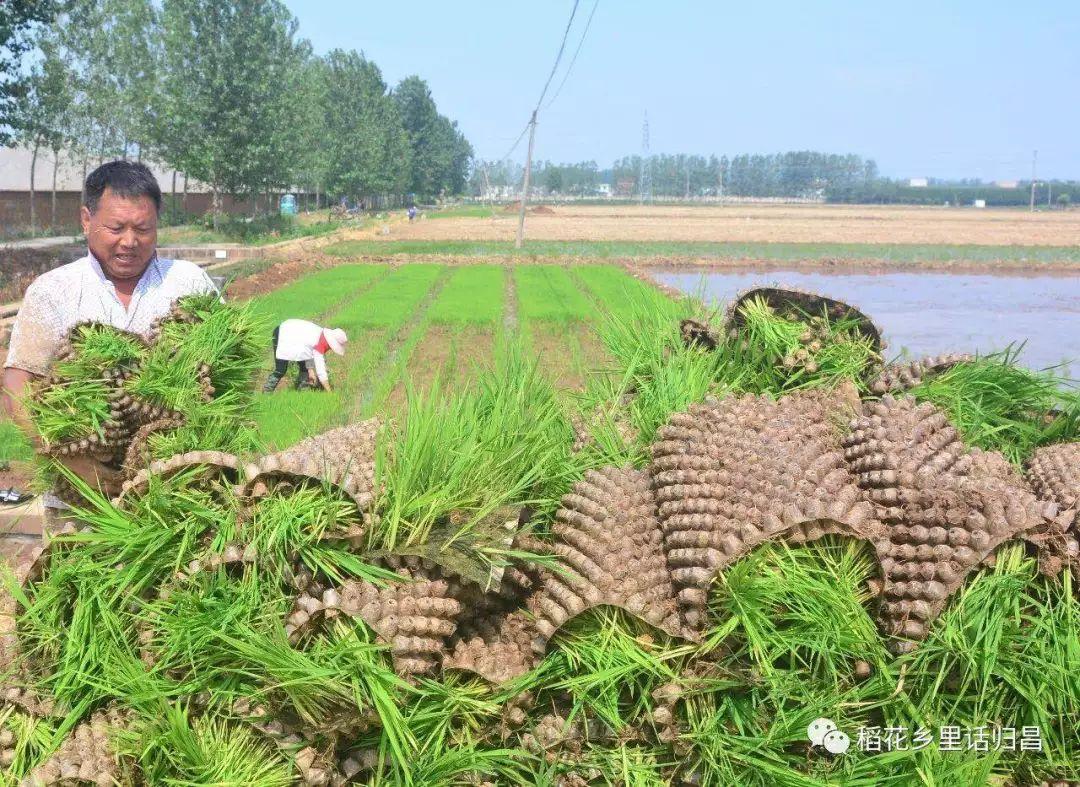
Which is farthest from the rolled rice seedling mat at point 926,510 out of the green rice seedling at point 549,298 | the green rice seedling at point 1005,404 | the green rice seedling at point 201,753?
the green rice seedling at point 549,298

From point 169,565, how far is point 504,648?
75cm

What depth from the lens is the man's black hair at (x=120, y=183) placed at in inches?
103

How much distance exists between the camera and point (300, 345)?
29.0 ft

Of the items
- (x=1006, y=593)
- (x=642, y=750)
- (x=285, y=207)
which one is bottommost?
(x=642, y=750)

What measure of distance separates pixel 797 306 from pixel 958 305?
67.1 feet

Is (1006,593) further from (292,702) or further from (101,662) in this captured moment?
(101,662)

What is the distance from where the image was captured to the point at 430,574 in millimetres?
2055

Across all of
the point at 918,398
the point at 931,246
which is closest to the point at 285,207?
the point at 931,246

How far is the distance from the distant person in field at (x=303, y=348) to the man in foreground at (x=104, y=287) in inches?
238

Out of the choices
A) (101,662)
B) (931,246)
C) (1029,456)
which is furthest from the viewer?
(931,246)

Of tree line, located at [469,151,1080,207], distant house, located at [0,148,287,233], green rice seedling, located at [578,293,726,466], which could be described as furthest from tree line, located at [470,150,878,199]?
green rice seedling, located at [578,293,726,466]

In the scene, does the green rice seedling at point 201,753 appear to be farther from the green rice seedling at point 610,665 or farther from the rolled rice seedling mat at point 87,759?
the green rice seedling at point 610,665

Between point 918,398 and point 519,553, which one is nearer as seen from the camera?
point 519,553
